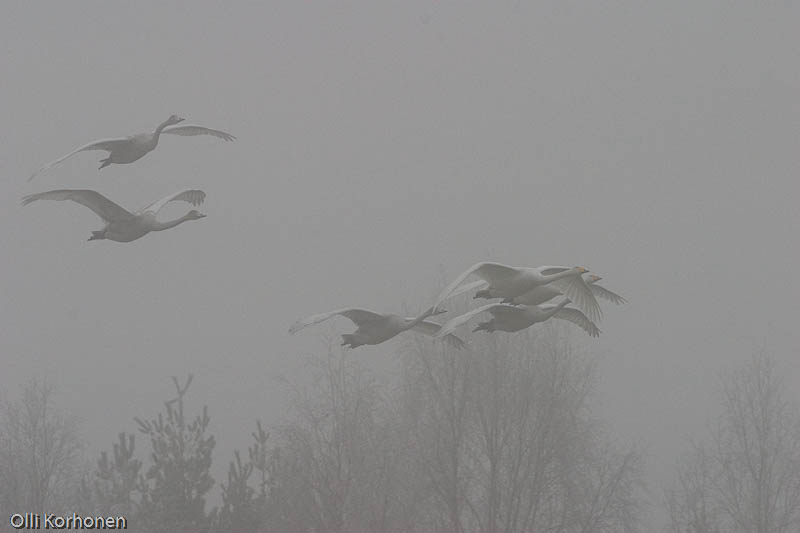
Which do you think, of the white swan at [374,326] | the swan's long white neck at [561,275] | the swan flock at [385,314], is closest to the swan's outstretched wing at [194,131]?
the swan flock at [385,314]

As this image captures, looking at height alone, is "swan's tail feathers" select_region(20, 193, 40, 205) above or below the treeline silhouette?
above

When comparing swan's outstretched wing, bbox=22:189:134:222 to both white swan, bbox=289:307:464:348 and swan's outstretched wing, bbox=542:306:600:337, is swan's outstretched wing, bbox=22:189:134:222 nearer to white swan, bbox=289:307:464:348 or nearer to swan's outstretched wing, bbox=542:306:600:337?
white swan, bbox=289:307:464:348

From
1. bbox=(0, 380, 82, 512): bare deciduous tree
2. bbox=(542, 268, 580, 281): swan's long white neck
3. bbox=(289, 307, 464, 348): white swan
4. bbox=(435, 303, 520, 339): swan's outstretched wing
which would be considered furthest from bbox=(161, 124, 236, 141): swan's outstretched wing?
bbox=(0, 380, 82, 512): bare deciduous tree

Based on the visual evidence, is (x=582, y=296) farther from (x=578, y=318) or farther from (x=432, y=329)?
(x=432, y=329)

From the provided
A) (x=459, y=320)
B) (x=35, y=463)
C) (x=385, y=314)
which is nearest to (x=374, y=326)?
(x=385, y=314)

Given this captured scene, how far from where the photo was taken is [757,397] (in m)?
30.4

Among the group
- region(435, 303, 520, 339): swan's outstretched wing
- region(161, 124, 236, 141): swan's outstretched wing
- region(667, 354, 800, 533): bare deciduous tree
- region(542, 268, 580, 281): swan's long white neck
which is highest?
region(161, 124, 236, 141): swan's outstretched wing

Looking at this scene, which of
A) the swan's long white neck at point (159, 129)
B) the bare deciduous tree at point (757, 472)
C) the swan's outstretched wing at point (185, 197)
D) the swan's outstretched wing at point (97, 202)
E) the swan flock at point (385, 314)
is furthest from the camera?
the bare deciduous tree at point (757, 472)

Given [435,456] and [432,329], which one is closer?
[432,329]

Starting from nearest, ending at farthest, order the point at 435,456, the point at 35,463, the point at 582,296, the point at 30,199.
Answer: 1. the point at 30,199
2. the point at 582,296
3. the point at 435,456
4. the point at 35,463

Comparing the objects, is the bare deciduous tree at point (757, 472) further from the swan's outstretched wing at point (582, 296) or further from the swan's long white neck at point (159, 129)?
the swan's long white neck at point (159, 129)

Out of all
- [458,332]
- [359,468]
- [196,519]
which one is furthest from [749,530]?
[196,519]

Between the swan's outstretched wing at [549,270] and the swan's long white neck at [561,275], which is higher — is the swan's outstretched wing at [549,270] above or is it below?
above

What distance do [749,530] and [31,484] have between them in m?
23.1
